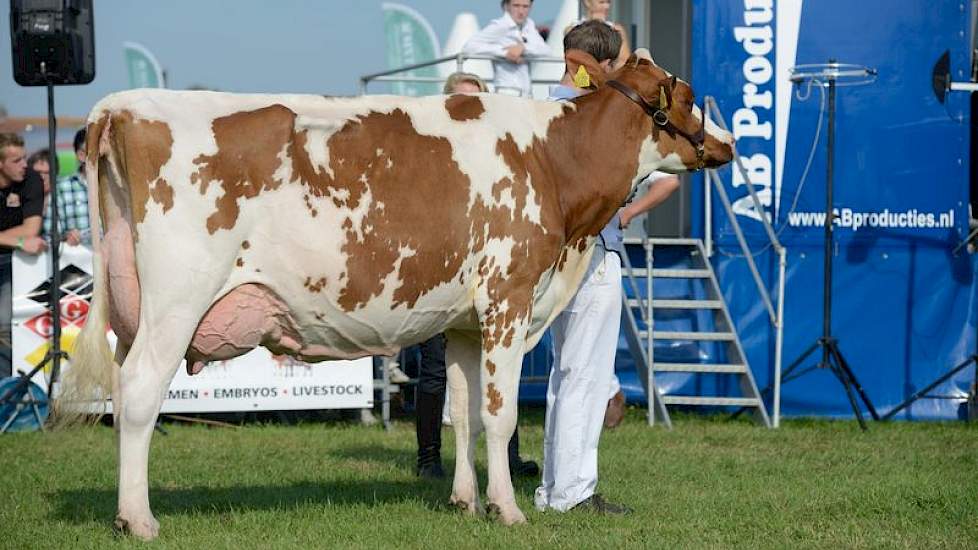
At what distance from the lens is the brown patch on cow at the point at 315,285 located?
6.56 metres

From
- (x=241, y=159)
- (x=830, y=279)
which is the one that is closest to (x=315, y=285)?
(x=241, y=159)

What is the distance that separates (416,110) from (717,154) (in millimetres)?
1643

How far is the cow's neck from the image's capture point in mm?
7215

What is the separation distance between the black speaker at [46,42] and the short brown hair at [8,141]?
2.59 feet

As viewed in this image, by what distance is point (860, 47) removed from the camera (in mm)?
12828

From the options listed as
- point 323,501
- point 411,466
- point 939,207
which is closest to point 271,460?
point 411,466

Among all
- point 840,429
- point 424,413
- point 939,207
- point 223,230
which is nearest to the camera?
point 223,230

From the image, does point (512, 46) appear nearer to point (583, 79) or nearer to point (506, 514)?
point (583, 79)

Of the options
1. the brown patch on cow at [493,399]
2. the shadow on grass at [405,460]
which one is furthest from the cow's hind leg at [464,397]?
the shadow on grass at [405,460]

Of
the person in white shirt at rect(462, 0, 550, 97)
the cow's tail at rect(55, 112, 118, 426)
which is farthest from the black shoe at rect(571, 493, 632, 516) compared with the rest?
the person in white shirt at rect(462, 0, 550, 97)

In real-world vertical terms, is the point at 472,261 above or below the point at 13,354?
above

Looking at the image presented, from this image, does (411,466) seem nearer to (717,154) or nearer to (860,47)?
(717,154)

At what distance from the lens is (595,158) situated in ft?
23.8

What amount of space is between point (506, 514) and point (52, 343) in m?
5.90
